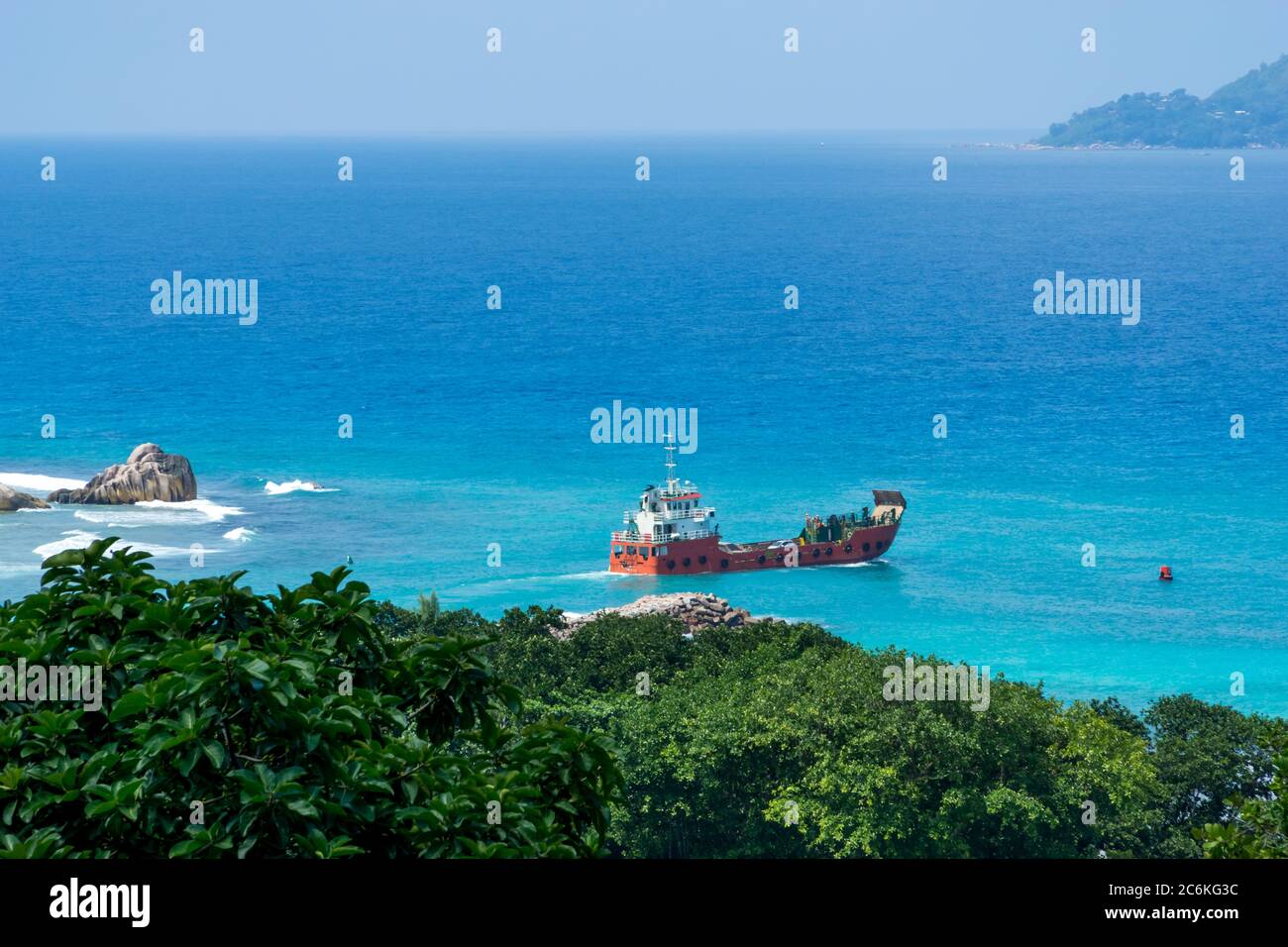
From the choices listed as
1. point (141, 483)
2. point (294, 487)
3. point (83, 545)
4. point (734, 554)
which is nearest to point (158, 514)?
point (141, 483)

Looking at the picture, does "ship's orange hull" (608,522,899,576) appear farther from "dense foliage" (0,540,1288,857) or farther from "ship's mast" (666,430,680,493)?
"dense foliage" (0,540,1288,857)

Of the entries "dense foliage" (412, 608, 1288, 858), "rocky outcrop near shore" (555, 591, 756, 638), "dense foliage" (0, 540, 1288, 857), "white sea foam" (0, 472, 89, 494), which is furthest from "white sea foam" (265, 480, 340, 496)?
"dense foliage" (0, 540, 1288, 857)

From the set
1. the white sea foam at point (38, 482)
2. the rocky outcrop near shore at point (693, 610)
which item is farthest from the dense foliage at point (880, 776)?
the white sea foam at point (38, 482)

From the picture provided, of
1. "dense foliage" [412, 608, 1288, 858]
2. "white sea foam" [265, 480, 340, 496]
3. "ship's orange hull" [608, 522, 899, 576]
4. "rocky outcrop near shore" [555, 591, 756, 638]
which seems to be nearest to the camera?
"dense foliage" [412, 608, 1288, 858]

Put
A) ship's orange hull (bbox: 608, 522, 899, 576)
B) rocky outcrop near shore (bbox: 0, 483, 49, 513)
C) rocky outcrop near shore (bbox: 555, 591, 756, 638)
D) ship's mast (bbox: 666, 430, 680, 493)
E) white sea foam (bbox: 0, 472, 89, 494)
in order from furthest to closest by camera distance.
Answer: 1. white sea foam (bbox: 0, 472, 89, 494)
2. ship's mast (bbox: 666, 430, 680, 493)
3. rocky outcrop near shore (bbox: 0, 483, 49, 513)
4. ship's orange hull (bbox: 608, 522, 899, 576)
5. rocky outcrop near shore (bbox: 555, 591, 756, 638)

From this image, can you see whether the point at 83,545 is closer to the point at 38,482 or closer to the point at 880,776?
the point at 38,482
